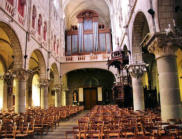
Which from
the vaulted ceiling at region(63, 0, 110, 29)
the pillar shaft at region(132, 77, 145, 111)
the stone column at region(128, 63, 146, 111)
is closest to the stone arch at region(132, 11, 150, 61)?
the stone column at region(128, 63, 146, 111)

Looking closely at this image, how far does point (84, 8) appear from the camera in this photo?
3522 cm

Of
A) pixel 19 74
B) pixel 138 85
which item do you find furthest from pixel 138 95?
pixel 19 74

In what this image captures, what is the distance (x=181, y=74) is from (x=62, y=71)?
1533 cm

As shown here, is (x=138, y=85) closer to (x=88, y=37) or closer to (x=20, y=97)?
(x=20, y=97)

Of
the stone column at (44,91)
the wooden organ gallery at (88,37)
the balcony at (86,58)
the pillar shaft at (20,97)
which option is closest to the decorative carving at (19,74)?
the pillar shaft at (20,97)

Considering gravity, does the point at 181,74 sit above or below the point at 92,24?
below

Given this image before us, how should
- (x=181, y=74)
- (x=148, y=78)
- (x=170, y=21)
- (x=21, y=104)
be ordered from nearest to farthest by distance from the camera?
(x=170, y=21)
(x=21, y=104)
(x=181, y=74)
(x=148, y=78)

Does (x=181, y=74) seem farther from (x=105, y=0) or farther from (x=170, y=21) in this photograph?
(x=105, y=0)

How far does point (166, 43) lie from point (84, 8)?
95.3 feet

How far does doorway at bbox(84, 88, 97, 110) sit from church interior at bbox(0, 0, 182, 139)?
16 cm

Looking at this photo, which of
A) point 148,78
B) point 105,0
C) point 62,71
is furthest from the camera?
point 105,0

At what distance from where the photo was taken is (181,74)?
813 inches

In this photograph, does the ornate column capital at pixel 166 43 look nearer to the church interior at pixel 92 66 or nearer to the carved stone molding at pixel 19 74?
the church interior at pixel 92 66

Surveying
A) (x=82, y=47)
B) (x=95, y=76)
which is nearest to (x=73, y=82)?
(x=95, y=76)
